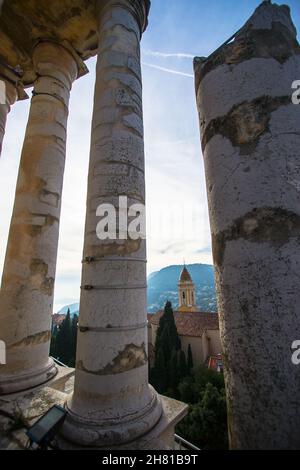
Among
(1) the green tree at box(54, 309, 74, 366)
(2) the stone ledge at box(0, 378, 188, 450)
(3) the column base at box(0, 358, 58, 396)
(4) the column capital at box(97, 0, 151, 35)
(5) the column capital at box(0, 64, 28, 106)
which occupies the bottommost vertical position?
(1) the green tree at box(54, 309, 74, 366)

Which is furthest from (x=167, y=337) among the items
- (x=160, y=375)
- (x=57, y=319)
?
(x=57, y=319)

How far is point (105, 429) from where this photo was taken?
2561 millimetres

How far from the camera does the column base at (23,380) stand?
4.10 meters

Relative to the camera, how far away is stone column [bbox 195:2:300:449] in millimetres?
1406

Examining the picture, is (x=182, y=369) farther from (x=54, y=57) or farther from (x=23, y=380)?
(x=54, y=57)

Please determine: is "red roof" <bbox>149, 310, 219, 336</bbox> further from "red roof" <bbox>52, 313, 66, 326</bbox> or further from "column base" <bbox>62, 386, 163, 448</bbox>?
"column base" <bbox>62, 386, 163, 448</bbox>

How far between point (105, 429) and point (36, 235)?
13.0 feet

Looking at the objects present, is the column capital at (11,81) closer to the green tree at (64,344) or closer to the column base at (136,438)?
the column base at (136,438)

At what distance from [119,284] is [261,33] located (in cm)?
291

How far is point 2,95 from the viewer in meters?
7.12

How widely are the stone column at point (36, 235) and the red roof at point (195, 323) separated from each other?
43.3 metres

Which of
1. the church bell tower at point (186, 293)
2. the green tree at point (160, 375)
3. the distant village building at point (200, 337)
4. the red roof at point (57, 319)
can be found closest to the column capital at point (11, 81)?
the green tree at point (160, 375)

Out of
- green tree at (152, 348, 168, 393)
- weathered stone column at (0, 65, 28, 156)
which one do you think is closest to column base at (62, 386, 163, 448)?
weathered stone column at (0, 65, 28, 156)
